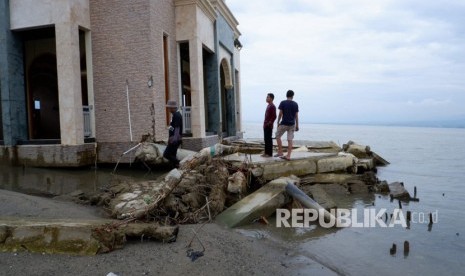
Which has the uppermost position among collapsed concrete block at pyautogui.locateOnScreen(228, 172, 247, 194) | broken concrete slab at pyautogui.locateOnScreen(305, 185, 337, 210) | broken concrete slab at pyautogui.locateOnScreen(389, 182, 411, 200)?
collapsed concrete block at pyautogui.locateOnScreen(228, 172, 247, 194)

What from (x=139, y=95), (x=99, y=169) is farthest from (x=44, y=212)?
(x=139, y=95)

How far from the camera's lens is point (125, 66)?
460 inches

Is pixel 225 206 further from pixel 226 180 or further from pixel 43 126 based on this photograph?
pixel 43 126

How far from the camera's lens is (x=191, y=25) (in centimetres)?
1336

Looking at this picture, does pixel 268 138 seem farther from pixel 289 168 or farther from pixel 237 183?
pixel 237 183

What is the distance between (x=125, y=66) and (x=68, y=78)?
1.72 meters

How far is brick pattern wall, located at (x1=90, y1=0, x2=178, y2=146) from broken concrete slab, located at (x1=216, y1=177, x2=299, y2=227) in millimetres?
4950

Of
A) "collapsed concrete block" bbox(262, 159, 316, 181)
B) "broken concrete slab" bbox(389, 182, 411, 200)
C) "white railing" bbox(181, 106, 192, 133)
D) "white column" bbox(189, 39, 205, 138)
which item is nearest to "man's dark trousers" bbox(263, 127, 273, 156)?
"collapsed concrete block" bbox(262, 159, 316, 181)

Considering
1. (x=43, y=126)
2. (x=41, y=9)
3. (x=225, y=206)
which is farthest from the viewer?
(x=43, y=126)

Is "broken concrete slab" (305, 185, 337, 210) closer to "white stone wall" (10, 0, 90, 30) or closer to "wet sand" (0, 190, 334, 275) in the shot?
"wet sand" (0, 190, 334, 275)

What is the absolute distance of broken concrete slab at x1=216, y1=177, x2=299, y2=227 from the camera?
23.0 ft

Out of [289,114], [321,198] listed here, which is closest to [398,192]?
[321,198]

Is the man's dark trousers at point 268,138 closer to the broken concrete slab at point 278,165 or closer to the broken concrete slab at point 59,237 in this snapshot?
the broken concrete slab at point 278,165

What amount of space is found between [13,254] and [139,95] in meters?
7.44
